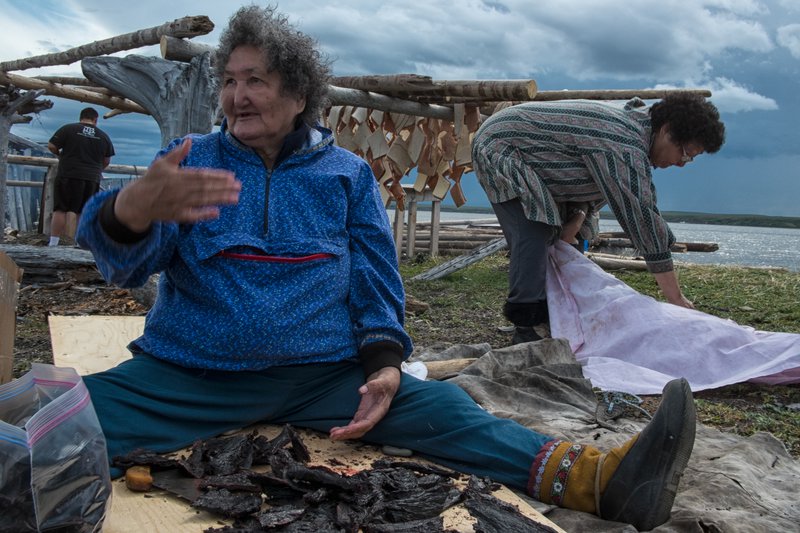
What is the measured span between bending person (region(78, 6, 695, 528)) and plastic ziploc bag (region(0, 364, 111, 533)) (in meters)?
0.48

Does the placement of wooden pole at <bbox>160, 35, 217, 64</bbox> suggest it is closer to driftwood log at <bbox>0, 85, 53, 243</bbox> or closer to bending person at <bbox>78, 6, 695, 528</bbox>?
bending person at <bbox>78, 6, 695, 528</bbox>

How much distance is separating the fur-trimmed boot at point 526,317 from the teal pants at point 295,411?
2.59 m

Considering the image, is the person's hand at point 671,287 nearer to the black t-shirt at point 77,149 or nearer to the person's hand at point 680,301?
the person's hand at point 680,301

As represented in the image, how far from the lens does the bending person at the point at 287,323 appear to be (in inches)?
87.6

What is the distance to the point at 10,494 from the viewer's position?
1.56m

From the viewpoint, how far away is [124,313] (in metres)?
6.24

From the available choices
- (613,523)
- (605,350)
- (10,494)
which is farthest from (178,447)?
(605,350)

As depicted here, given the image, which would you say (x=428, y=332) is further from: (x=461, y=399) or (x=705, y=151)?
(x=461, y=399)

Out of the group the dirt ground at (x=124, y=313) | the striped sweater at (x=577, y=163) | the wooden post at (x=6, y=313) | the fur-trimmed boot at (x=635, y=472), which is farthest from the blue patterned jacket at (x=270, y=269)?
the striped sweater at (x=577, y=163)

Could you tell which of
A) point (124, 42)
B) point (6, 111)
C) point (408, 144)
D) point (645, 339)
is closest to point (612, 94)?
point (408, 144)

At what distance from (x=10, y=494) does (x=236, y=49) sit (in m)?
1.71

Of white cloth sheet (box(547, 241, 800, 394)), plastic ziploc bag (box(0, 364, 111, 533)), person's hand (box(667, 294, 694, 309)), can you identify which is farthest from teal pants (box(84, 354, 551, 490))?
person's hand (box(667, 294, 694, 309))

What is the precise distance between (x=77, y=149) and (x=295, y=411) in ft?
29.8

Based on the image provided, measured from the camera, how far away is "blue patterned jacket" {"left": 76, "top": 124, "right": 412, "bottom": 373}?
238 cm
